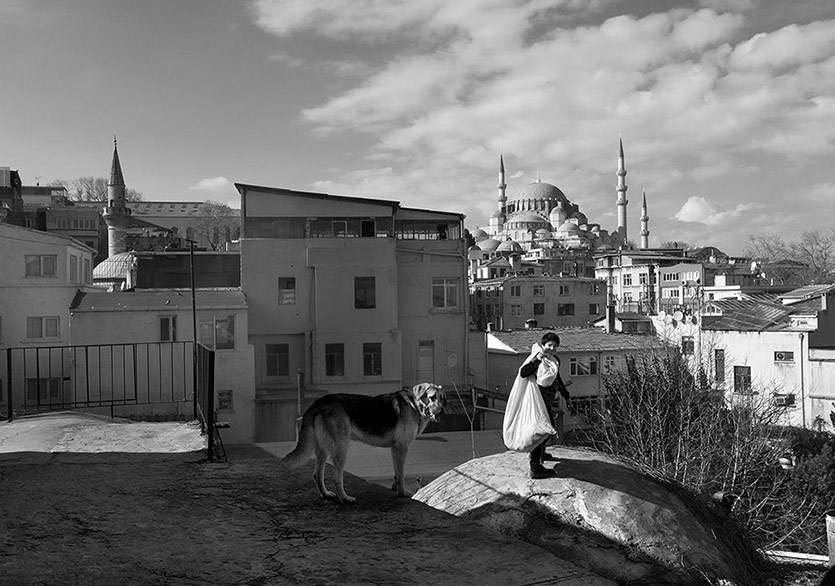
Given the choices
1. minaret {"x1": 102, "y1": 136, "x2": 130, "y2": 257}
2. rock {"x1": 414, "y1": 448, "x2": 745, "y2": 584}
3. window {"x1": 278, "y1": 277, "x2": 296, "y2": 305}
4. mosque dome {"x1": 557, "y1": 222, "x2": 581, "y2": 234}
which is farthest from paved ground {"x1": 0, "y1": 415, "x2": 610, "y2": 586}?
mosque dome {"x1": 557, "y1": 222, "x2": 581, "y2": 234}

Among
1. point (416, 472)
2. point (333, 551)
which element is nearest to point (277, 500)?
point (333, 551)

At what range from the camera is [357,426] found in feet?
19.0

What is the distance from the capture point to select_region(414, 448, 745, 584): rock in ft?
17.9

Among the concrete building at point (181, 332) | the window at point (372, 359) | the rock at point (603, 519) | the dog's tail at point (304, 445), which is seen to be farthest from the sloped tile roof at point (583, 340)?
the dog's tail at point (304, 445)

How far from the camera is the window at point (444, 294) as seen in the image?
96.9 feet

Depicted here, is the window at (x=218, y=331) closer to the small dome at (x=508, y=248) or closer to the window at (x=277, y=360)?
the window at (x=277, y=360)

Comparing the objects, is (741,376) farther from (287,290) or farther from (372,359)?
(287,290)

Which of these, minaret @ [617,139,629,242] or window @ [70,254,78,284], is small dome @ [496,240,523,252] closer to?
minaret @ [617,139,629,242]

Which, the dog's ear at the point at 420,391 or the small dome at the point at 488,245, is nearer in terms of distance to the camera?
the dog's ear at the point at 420,391

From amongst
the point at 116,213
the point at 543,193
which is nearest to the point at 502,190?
the point at 543,193

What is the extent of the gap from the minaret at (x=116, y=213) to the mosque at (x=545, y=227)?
43.3 m

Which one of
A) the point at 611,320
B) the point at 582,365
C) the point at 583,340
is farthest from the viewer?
the point at 611,320

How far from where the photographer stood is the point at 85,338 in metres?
23.3

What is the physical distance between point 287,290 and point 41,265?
9.32 meters
